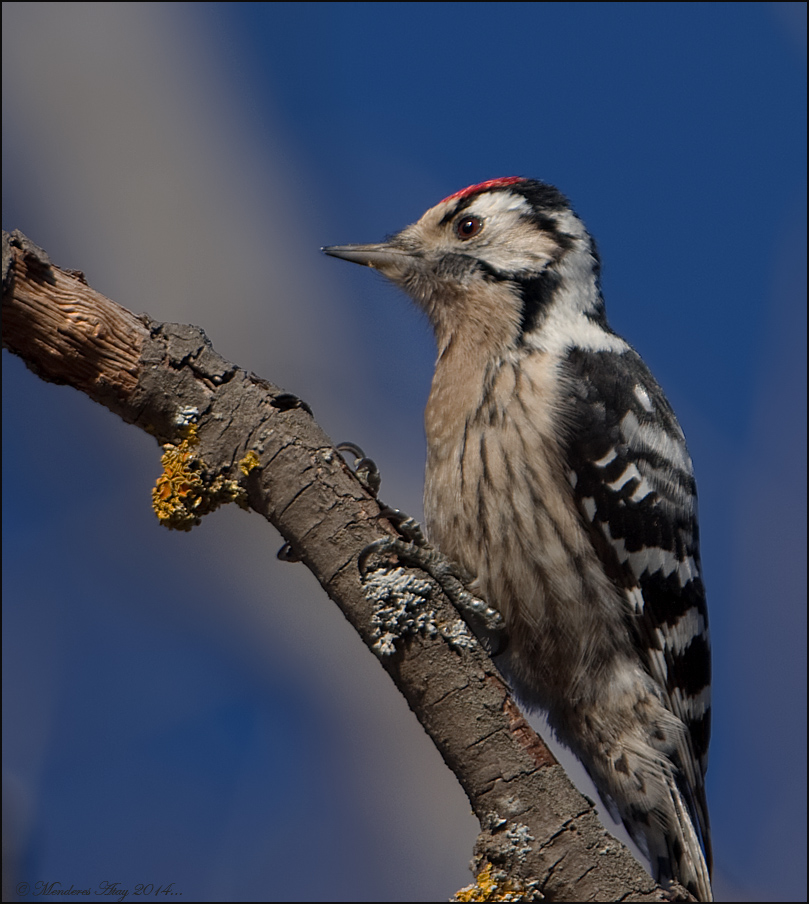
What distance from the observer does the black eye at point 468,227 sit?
385cm

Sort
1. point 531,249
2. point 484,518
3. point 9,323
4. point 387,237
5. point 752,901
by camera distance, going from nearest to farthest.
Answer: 1. point 9,323
2. point 484,518
3. point 531,249
4. point 387,237
5. point 752,901

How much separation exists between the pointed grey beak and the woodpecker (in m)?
0.48

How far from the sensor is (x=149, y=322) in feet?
8.17

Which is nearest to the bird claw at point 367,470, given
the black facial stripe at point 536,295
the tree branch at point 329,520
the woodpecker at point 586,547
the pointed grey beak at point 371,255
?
the woodpecker at point 586,547

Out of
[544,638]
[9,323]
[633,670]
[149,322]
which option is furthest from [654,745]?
[9,323]

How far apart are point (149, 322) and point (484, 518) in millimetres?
1311

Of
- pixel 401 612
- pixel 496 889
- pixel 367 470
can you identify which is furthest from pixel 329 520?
pixel 496 889

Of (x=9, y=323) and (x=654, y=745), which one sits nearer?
(x=9, y=323)

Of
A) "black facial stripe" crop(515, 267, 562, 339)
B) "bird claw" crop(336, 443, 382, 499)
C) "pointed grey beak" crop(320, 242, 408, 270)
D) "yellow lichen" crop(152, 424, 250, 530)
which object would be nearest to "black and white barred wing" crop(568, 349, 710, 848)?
"black facial stripe" crop(515, 267, 562, 339)

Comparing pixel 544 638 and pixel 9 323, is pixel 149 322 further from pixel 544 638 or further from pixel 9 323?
pixel 544 638

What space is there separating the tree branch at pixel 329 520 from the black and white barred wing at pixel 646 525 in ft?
3.07

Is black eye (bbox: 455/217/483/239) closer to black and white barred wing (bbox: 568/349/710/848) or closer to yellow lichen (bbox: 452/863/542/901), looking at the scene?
black and white barred wing (bbox: 568/349/710/848)

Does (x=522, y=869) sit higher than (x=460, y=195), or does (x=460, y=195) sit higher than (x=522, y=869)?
(x=460, y=195)

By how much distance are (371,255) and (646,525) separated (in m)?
1.55
